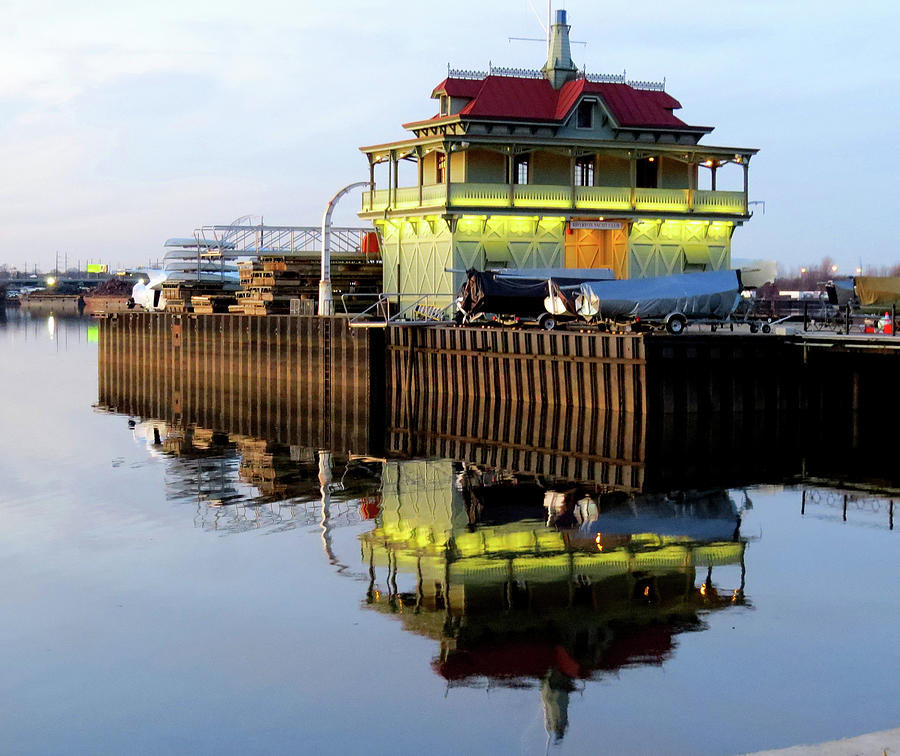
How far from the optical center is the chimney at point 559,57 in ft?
227

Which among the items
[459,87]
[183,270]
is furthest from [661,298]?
[183,270]

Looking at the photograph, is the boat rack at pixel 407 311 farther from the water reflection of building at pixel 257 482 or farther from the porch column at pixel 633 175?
the porch column at pixel 633 175

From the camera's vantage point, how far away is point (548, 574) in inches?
1014

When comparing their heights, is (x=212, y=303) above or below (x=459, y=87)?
below

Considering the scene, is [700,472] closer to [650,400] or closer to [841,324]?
[650,400]

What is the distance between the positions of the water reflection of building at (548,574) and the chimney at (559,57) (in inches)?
1433

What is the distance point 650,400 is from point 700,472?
21.6ft

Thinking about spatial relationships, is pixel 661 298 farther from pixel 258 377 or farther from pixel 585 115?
pixel 258 377

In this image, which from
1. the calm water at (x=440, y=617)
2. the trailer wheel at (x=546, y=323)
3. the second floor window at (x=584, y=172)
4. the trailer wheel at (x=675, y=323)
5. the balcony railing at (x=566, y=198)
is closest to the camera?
the calm water at (x=440, y=617)

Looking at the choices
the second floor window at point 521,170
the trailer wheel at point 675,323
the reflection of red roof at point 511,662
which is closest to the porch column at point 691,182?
the second floor window at point 521,170

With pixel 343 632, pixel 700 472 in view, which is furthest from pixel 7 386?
pixel 343 632

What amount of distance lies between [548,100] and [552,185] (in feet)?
18.3

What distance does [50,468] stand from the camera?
4238 centimetres

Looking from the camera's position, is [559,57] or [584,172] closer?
[584,172]
